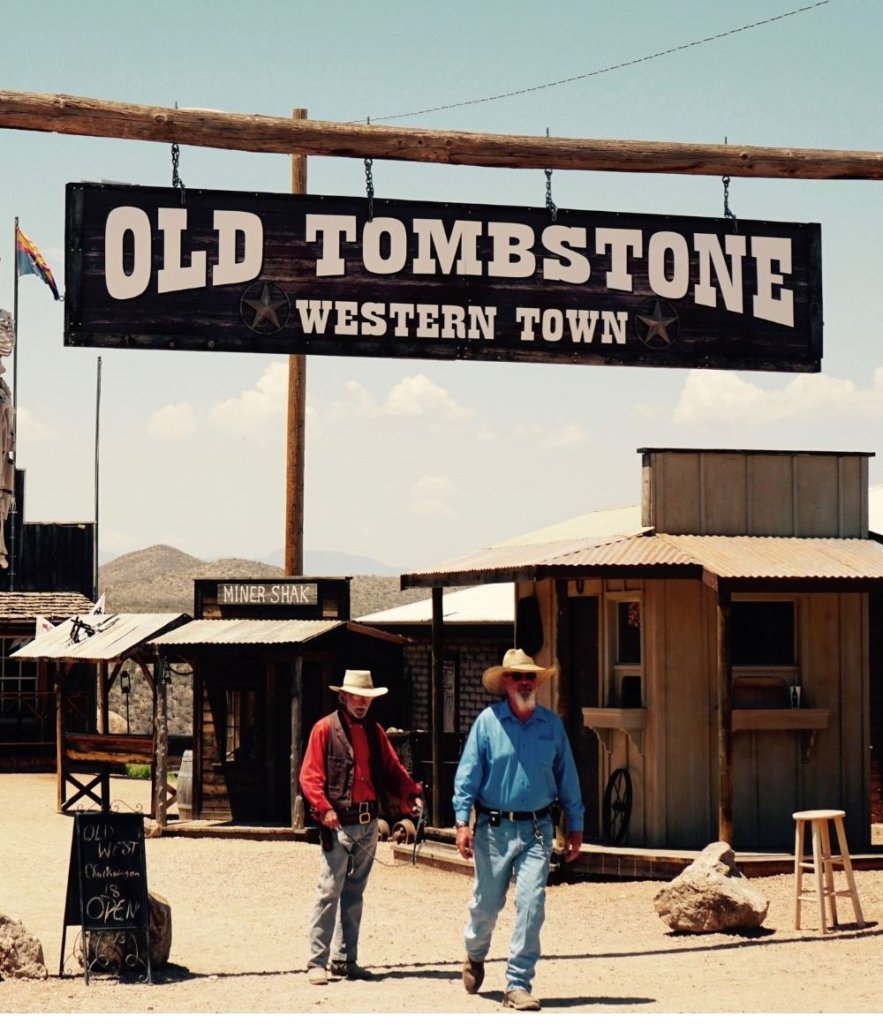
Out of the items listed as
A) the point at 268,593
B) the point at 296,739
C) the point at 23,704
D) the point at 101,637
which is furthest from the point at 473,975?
the point at 23,704

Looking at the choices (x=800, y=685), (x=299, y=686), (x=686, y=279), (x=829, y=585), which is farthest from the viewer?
(x=299, y=686)

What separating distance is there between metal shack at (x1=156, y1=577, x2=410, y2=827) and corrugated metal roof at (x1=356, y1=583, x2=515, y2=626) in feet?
4.39

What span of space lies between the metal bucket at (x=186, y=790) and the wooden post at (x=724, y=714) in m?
9.15

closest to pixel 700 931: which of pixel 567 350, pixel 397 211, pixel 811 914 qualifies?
pixel 811 914

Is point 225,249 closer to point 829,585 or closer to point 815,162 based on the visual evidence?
point 815,162

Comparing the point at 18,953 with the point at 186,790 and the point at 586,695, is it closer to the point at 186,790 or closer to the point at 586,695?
the point at 586,695

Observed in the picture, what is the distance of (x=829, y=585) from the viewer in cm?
1565

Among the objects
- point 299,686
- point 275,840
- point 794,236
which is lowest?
point 275,840

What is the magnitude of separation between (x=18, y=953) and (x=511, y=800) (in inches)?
118

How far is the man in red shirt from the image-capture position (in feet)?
33.8

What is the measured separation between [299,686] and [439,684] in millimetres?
2310

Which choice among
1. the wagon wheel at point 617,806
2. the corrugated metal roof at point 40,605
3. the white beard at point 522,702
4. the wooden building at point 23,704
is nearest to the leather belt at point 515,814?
the white beard at point 522,702

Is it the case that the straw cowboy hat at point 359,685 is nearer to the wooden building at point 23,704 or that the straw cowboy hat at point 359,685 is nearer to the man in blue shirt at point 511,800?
the man in blue shirt at point 511,800

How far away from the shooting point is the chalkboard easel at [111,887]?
1039 centimetres
